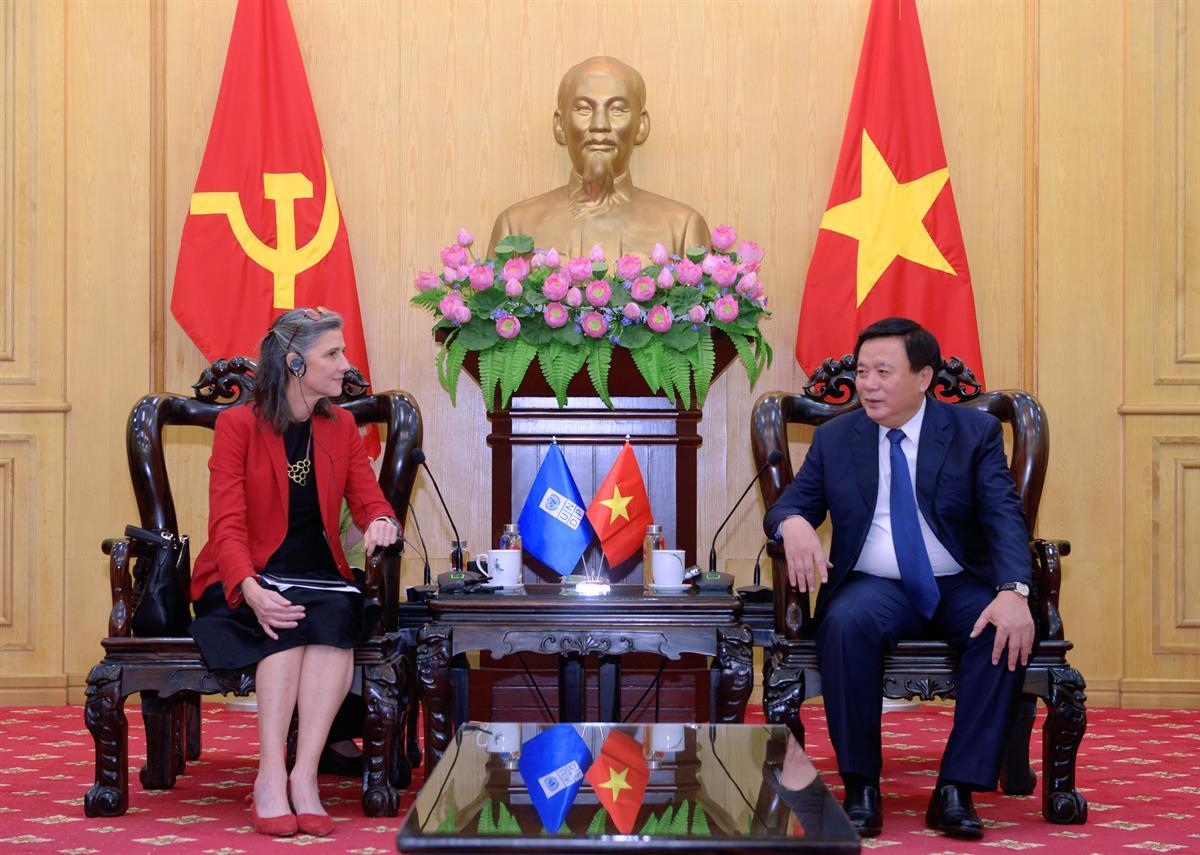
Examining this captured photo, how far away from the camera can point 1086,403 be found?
4762mm

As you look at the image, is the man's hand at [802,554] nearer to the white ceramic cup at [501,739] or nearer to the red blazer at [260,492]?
the white ceramic cup at [501,739]

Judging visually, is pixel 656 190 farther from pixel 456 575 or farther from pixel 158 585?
pixel 158 585

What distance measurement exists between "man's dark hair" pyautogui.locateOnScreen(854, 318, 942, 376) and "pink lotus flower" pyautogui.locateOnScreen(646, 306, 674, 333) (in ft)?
2.19

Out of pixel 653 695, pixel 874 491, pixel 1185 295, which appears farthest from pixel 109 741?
pixel 1185 295

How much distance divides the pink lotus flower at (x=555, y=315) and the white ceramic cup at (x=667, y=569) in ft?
2.48

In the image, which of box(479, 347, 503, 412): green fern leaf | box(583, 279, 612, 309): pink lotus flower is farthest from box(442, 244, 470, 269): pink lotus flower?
box(583, 279, 612, 309): pink lotus flower

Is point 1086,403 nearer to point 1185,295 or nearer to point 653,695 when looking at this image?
point 1185,295

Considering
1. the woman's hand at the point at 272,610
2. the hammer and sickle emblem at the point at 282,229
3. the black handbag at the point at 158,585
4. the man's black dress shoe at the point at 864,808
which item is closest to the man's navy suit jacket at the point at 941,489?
the man's black dress shoe at the point at 864,808

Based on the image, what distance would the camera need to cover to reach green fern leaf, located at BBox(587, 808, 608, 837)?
1.83m

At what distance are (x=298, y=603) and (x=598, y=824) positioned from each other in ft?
4.10

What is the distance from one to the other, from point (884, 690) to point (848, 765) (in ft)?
0.63

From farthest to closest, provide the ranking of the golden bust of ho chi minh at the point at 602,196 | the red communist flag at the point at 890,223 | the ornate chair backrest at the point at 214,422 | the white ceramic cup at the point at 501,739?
the red communist flag at the point at 890,223 < the golden bust of ho chi minh at the point at 602,196 < the ornate chair backrest at the point at 214,422 < the white ceramic cup at the point at 501,739

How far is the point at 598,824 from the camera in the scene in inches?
74.4

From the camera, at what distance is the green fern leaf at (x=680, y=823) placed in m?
1.85
